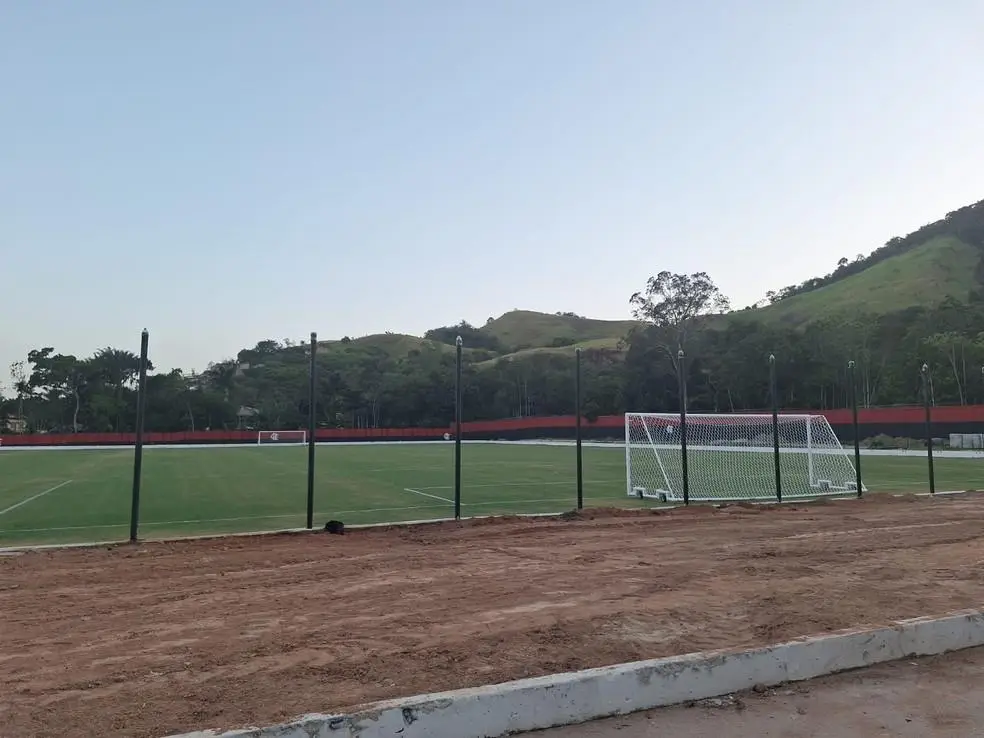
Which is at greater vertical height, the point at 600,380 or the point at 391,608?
the point at 600,380

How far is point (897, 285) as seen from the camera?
390ft

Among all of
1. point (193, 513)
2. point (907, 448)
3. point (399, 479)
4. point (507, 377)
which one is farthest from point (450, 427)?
point (193, 513)

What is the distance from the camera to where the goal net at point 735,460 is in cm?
1733

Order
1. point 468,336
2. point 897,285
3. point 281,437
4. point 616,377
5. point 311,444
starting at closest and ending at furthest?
point 311,444 < point 281,437 < point 616,377 < point 897,285 < point 468,336

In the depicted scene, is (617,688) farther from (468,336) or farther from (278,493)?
(468,336)

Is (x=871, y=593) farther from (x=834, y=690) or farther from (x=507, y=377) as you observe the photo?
(x=507, y=377)

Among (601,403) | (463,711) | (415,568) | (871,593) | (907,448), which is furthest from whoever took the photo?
(601,403)

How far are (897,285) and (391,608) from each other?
13063 cm

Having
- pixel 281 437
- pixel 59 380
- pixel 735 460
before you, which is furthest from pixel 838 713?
pixel 59 380

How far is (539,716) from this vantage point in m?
3.96

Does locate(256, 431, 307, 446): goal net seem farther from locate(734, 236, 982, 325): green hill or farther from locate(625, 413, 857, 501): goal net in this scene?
locate(734, 236, 982, 325): green hill

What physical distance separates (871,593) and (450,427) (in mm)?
68105

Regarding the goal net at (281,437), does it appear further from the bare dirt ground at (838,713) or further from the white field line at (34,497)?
the bare dirt ground at (838,713)

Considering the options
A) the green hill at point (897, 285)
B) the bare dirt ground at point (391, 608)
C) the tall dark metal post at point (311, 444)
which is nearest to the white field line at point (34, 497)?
the bare dirt ground at point (391, 608)
